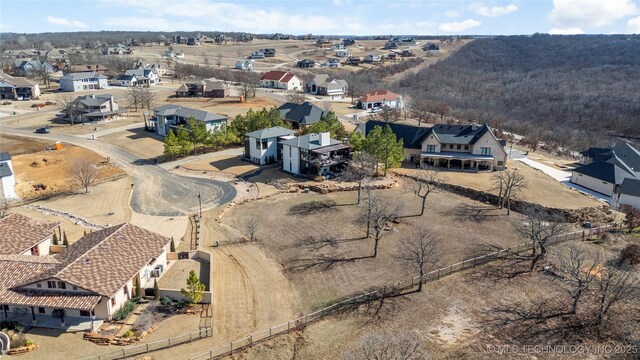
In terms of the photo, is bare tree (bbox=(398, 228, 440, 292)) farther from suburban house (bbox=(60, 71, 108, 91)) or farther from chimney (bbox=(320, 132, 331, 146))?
suburban house (bbox=(60, 71, 108, 91))

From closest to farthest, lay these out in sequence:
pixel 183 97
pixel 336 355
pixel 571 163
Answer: pixel 336 355, pixel 571 163, pixel 183 97

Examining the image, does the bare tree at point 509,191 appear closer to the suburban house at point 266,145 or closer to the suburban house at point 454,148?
the suburban house at point 454,148

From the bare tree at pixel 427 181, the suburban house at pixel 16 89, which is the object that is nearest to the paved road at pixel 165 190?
the bare tree at pixel 427 181

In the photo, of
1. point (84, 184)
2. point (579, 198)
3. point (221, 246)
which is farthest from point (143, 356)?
point (579, 198)

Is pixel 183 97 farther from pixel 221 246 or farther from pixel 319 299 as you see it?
pixel 319 299

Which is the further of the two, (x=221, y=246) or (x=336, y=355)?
(x=221, y=246)

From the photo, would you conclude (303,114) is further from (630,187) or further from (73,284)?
(73,284)
